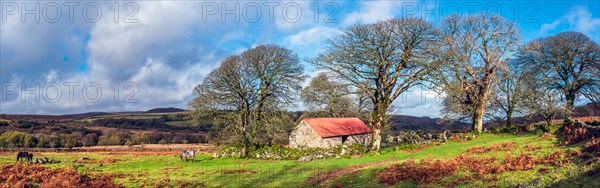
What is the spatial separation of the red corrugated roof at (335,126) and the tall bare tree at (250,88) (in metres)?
4.55

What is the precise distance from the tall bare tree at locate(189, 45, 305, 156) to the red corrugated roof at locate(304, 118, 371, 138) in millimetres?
4546

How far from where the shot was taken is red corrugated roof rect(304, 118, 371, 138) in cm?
4444

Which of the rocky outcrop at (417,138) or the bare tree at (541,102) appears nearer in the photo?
the bare tree at (541,102)

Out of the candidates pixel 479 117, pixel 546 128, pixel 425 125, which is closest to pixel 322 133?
pixel 479 117

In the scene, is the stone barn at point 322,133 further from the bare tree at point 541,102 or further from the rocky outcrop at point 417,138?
the bare tree at point 541,102

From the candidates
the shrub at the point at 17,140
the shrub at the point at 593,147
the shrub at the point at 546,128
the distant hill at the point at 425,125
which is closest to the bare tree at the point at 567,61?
the shrub at the point at 546,128

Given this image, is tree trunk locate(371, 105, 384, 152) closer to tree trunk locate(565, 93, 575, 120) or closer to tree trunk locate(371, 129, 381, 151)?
tree trunk locate(371, 129, 381, 151)

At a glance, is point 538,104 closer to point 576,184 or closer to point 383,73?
point 383,73

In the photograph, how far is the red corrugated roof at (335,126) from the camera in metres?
44.4

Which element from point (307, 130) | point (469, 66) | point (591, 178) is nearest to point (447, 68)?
point (469, 66)

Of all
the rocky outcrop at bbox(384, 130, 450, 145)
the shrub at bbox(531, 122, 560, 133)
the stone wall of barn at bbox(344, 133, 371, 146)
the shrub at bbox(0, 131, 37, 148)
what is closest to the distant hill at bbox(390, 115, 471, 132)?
the rocky outcrop at bbox(384, 130, 450, 145)

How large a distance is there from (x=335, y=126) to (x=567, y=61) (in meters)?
27.1

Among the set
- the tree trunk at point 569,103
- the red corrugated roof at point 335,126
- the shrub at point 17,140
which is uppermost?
the tree trunk at point 569,103

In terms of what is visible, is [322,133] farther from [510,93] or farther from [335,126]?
[510,93]
